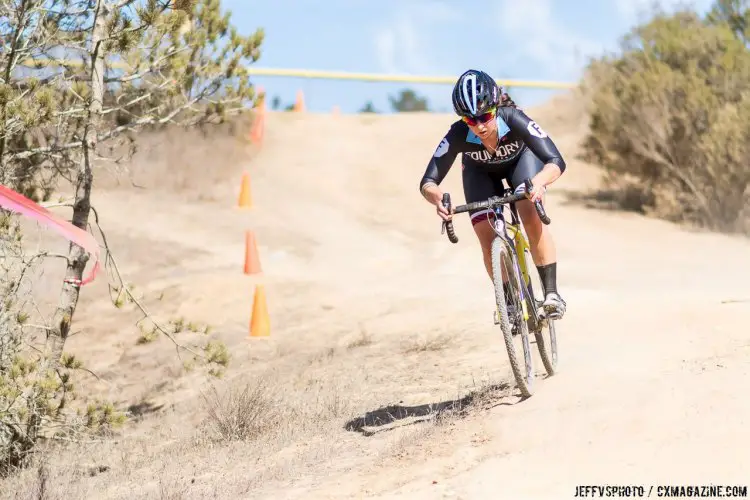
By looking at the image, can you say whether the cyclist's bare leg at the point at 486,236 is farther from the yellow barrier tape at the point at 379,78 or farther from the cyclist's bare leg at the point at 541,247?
the yellow barrier tape at the point at 379,78

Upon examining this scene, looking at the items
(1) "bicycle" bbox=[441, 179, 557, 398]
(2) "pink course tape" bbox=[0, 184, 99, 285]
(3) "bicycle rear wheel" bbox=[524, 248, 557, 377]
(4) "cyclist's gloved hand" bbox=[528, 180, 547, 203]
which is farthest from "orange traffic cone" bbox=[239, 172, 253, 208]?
(4) "cyclist's gloved hand" bbox=[528, 180, 547, 203]

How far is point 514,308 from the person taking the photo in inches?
250

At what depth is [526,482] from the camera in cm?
495

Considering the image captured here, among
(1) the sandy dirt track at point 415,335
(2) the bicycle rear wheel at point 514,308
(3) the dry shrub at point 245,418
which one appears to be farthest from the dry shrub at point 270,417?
(2) the bicycle rear wheel at point 514,308

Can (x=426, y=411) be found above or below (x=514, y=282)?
below

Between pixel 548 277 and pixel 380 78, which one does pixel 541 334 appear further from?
pixel 380 78

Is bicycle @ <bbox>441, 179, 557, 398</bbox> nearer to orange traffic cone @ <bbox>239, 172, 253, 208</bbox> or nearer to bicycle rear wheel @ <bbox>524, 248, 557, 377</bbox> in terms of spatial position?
bicycle rear wheel @ <bbox>524, 248, 557, 377</bbox>

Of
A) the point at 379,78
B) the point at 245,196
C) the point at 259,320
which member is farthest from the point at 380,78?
the point at 259,320

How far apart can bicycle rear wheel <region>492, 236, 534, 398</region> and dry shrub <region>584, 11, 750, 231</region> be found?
1119 cm

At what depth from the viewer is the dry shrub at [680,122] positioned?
55.9 feet

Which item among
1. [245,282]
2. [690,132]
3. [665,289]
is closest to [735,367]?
[665,289]

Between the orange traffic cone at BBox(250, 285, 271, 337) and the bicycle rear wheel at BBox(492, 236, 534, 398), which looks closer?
the bicycle rear wheel at BBox(492, 236, 534, 398)

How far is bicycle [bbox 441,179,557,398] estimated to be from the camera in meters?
6.06

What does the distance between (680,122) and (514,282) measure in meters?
13.6
